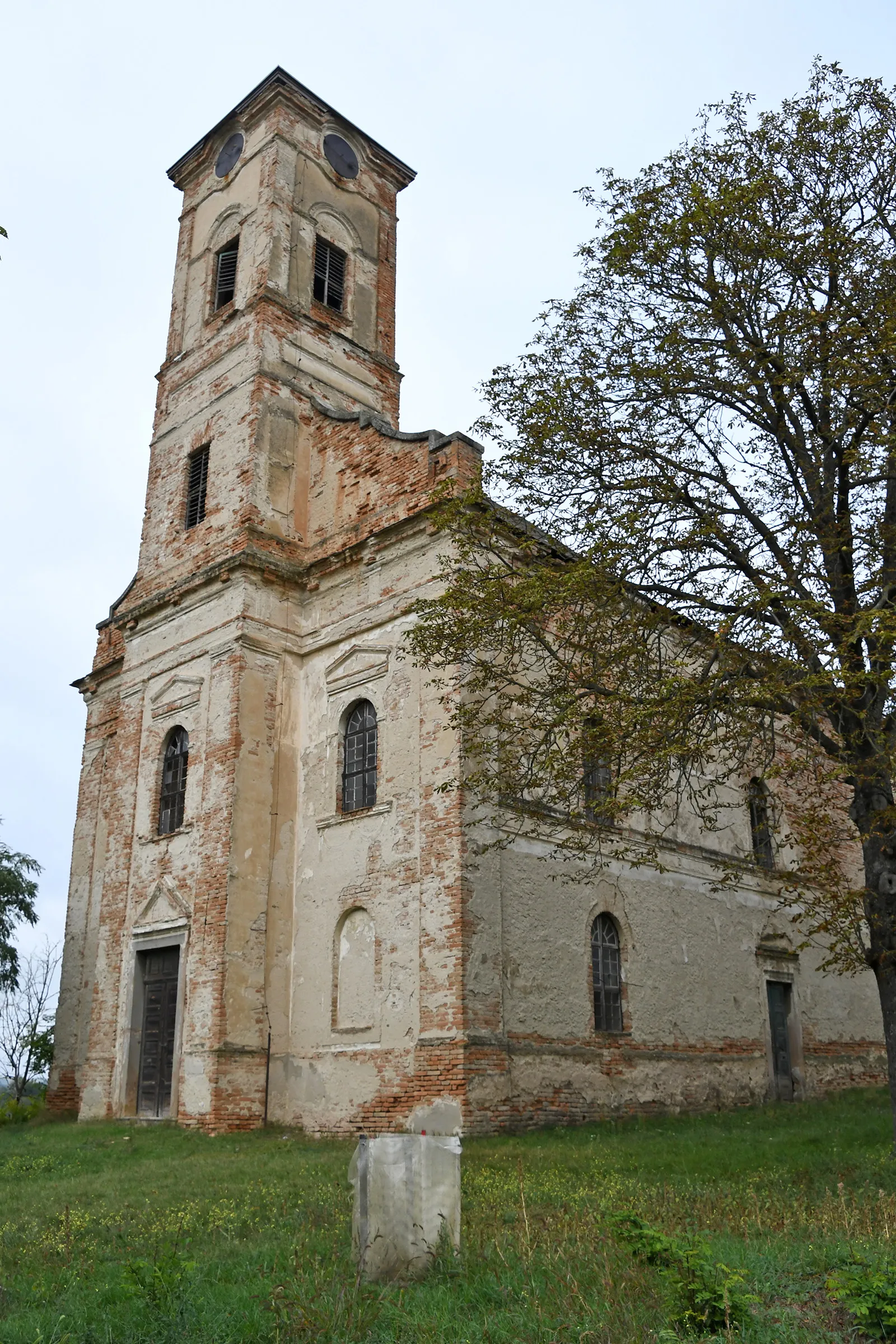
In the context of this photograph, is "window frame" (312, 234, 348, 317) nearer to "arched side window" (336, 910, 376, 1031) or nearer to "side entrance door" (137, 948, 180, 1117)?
"arched side window" (336, 910, 376, 1031)

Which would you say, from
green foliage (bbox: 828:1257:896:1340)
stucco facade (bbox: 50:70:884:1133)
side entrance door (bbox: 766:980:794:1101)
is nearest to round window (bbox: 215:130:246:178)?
stucco facade (bbox: 50:70:884:1133)

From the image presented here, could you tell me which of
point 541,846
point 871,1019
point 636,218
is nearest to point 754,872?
point 871,1019

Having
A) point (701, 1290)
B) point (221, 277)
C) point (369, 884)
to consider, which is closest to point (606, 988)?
point (369, 884)

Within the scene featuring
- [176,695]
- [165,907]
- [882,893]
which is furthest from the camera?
[176,695]

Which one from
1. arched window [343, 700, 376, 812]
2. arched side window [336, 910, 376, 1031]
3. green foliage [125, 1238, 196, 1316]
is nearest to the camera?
green foliage [125, 1238, 196, 1316]

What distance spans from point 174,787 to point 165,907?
2.15 m

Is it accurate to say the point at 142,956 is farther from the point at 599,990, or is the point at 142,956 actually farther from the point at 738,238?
the point at 738,238

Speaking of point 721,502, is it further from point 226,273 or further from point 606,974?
point 226,273

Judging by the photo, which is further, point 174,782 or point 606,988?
point 174,782

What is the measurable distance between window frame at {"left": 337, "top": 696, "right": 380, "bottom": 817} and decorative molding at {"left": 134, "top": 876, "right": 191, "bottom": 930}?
305cm

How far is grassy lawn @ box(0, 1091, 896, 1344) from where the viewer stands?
17.1ft

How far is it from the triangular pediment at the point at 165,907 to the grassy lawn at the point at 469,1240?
4394 millimetres

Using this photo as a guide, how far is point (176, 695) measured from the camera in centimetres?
1917

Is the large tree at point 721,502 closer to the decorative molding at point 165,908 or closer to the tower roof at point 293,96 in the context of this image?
the decorative molding at point 165,908
